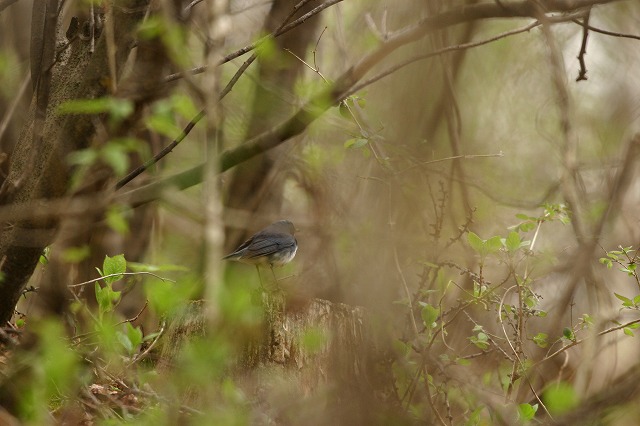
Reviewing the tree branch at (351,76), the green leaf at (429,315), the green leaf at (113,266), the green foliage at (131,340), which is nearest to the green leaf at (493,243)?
the green leaf at (429,315)

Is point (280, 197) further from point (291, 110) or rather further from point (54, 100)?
point (54, 100)

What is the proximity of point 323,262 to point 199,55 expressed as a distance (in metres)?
2.83

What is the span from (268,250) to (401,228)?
112 inches

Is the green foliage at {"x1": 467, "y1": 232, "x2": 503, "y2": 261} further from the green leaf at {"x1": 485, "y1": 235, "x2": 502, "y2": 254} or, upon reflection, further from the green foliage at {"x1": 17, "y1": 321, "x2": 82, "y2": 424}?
the green foliage at {"x1": 17, "y1": 321, "x2": 82, "y2": 424}

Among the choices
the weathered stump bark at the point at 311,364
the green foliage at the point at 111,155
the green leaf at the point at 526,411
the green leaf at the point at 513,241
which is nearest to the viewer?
the weathered stump bark at the point at 311,364

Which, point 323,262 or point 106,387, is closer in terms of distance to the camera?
point 106,387

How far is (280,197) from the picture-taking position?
6594 millimetres

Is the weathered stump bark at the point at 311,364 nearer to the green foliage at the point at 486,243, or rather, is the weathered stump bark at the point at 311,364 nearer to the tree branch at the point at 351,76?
the green foliage at the point at 486,243

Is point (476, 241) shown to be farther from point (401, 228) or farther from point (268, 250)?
point (268, 250)

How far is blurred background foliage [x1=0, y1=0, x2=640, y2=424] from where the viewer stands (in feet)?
7.14

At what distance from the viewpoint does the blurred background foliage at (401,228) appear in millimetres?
2176

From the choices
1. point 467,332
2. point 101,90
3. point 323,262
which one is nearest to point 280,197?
point 323,262

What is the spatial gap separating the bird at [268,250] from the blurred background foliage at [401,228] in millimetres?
229

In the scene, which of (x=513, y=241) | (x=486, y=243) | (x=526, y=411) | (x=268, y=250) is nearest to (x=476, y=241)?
(x=486, y=243)
